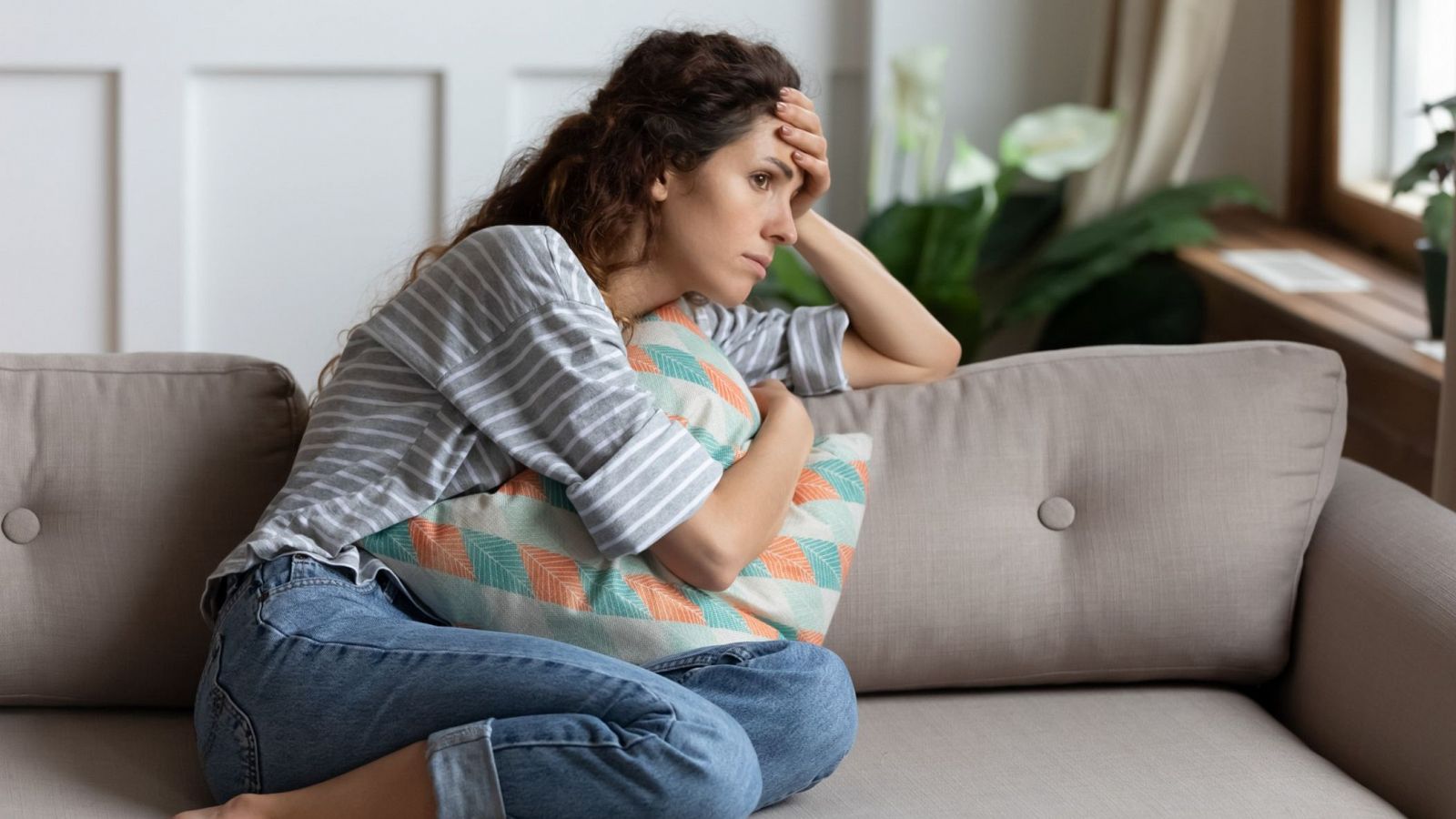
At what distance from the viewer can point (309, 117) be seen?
2814mm

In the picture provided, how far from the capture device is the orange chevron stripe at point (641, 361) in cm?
140

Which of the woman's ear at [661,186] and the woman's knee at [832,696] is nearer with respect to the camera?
the woman's knee at [832,696]

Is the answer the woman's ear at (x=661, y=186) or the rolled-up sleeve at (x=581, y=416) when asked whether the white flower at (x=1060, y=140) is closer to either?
the woman's ear at (x=661, y=186)

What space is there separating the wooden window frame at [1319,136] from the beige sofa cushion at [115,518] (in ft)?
6.56

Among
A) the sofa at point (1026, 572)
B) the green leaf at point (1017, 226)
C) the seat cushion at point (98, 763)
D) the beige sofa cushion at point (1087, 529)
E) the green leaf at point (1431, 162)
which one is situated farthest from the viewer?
the green leaf at point (1017, 226)

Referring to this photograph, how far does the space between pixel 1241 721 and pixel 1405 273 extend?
4.33 feet

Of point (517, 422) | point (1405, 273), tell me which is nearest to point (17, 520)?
point (517, 422)

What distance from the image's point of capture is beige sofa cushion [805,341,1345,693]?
4.86 feet

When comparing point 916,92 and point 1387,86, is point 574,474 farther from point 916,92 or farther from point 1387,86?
point 1387,86

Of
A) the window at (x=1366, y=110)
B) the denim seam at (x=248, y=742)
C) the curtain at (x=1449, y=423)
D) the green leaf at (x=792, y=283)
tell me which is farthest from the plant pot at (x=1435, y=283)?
the denim seam at (x=248, y=742)

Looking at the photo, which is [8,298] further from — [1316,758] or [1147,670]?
[1316,758]

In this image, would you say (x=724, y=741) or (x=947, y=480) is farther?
(x=947, y=480)

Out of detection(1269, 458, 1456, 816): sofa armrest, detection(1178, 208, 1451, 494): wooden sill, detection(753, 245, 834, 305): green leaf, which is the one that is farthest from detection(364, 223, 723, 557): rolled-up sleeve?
detection(753, 245, 834, 305): green leaf

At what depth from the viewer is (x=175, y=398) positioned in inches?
57.5
